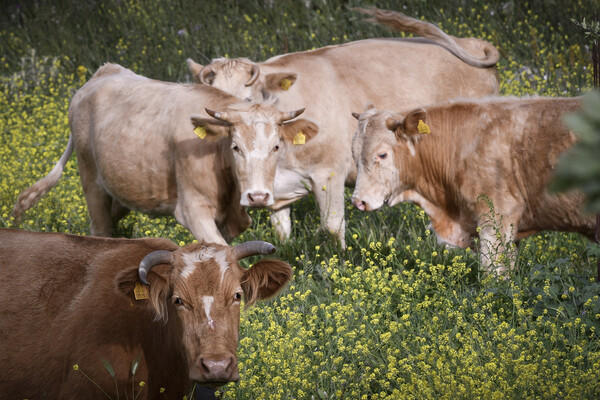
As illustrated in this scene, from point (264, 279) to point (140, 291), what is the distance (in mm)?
677

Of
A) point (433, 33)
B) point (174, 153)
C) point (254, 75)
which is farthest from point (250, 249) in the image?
point (433, 33)

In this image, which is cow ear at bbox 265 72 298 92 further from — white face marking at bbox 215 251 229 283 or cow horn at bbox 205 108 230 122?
white face marking at bbox 215 251 229 283

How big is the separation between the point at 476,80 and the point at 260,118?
3.33 metres

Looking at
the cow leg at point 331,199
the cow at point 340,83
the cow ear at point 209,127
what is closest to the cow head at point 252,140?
the cow ear at point 209,127

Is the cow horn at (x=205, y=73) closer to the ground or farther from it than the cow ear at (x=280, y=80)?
closer to the ground

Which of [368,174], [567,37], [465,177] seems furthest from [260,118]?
[567,37]

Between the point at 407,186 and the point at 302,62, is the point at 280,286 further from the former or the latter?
the point at 302,62

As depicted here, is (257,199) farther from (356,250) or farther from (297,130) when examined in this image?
(356,250)

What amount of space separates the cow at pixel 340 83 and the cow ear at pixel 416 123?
4.14 feet

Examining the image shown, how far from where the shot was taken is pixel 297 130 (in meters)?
7.37

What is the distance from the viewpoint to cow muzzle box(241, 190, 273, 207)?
6.70 m

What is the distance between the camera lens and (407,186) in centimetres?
706

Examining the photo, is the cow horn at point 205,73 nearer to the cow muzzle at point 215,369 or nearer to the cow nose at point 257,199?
the cow nose at point 257,199

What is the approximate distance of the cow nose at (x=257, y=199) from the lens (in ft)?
22.0
